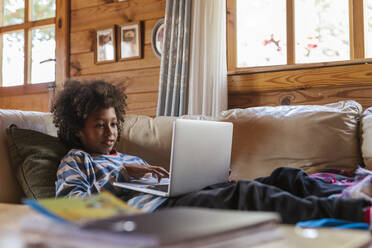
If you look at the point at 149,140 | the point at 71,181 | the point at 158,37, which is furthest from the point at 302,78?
the point at 71,181

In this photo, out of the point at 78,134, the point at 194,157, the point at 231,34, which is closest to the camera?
the point at 194,157

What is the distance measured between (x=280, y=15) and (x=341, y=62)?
79cm

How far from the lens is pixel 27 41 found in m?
3.98

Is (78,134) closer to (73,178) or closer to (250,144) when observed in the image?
(73,178)

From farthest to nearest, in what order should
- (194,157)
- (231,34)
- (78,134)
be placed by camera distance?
(231,34) → (78,134) → (194,157)

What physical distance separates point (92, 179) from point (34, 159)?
28cm

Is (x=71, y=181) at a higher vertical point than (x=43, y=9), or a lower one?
lower

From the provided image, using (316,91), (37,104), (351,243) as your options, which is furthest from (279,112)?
(37,104)

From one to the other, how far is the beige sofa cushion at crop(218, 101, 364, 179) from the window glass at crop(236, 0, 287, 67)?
1.11m

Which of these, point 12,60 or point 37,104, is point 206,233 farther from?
point 12,60

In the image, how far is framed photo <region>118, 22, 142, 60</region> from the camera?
328 centimetres

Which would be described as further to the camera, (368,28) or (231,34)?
(231,34)

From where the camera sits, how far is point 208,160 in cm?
135

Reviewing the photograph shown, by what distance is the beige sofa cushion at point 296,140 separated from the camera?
1.84 meters
